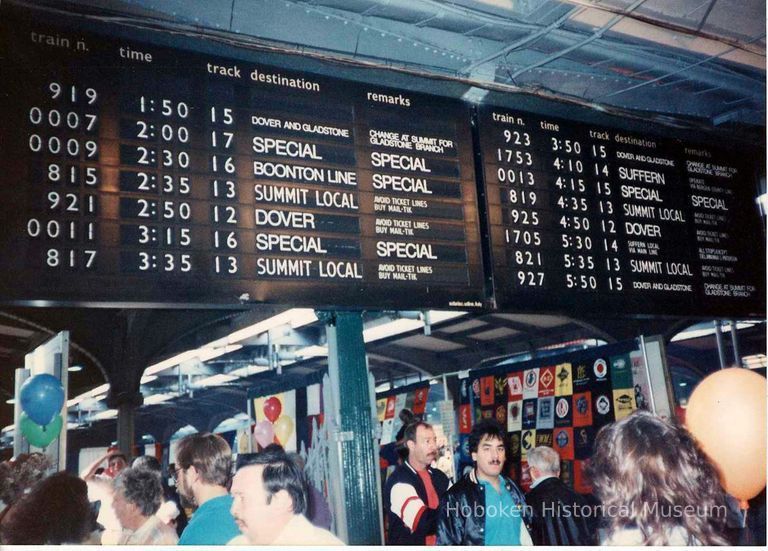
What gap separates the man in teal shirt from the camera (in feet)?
11.6

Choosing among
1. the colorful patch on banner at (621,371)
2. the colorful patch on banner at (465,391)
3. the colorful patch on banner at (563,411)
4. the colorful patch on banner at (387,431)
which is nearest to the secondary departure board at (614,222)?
the colorful patch on banner at (621,371)

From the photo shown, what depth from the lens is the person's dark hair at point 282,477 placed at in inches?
122

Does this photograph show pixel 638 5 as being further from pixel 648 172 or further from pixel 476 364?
pixel 476 364

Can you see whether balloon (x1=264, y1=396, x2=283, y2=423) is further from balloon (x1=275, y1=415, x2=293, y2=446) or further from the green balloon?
the green balloon

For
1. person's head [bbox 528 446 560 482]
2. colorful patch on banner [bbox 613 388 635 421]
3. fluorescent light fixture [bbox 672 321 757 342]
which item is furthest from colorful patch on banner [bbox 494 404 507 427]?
fluorescent light fixture [bbox 672 321 757 342]

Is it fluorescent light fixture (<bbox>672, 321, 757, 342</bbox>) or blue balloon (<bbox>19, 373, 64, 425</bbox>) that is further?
fluorescent light fixture (<bbox>672, 321, 757, 342</bbox>)

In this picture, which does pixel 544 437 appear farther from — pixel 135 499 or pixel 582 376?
pixel 135 499

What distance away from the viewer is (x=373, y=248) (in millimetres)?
4086

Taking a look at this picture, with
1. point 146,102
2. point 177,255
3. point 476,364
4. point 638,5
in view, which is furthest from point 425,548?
point 476,364

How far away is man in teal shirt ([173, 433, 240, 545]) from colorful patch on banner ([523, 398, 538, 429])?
165 inches

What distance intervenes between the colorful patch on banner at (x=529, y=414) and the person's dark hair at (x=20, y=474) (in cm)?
464

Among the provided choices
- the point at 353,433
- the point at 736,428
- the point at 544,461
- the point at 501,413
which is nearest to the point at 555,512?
the point at 544,461

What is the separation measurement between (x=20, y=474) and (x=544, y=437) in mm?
4813

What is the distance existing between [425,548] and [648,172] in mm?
3091
